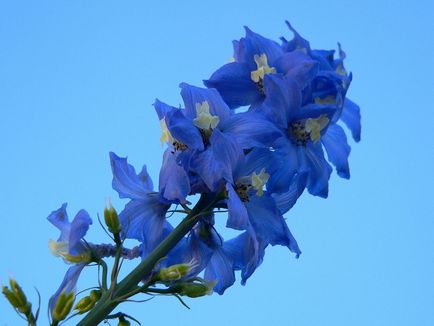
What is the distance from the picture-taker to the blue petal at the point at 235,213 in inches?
92.2

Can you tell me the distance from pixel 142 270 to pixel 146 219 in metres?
0.40

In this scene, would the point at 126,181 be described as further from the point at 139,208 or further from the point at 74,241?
the point at 74,241

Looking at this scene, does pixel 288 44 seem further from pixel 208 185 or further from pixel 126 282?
pixel 126 282

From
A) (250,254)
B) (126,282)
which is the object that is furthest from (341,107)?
(126,282)

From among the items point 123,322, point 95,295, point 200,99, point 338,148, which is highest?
point 200,99

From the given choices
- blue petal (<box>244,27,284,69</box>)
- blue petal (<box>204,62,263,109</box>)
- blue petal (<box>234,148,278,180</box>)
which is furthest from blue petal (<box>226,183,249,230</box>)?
blue petal (<box>244,27,284,69</box>)

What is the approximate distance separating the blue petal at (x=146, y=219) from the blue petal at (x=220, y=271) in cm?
26

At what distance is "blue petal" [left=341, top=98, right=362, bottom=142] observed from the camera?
306cm

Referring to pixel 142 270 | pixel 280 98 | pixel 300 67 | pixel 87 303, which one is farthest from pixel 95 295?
pixel 300 67

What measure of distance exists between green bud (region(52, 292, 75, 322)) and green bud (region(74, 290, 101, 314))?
0.15m

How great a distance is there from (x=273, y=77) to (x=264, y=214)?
473 mm

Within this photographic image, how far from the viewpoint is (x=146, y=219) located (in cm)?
265

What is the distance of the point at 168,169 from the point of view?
2545 mm

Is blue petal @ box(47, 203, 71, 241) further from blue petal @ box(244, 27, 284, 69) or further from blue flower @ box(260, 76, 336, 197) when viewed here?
blue petal @ box(244, 27, 284, 69)
